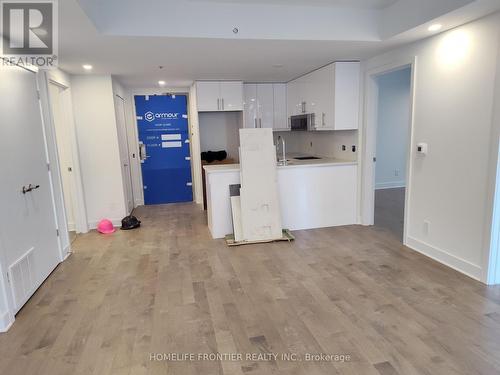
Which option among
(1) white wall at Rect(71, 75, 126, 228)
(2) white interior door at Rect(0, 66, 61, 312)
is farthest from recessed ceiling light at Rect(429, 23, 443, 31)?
(1) white wall at Rect(71, 75, 126, 228)

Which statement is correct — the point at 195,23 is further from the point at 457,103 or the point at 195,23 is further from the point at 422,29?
the point at 457,103

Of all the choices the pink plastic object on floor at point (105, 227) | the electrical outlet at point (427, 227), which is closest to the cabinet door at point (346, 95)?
the electrical outlet at point (427, 227)

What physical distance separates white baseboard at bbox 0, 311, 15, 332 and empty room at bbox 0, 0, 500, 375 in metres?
0.03

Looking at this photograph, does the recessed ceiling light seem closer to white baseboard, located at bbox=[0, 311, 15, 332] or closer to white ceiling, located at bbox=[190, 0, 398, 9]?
white ceiling, located at bbox=[190, 0, 398, 9]

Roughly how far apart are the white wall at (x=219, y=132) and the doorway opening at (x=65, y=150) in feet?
8.84

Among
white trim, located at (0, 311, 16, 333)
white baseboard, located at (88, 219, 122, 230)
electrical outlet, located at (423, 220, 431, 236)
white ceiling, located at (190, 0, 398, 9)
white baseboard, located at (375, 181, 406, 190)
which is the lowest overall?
white trim, located at (0, 311, 16, 333)

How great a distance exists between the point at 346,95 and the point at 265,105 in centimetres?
212

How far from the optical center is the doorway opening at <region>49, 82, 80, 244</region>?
180 inches

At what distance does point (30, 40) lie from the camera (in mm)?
2842

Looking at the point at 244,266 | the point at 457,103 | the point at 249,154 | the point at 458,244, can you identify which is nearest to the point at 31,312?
the point at 244,266

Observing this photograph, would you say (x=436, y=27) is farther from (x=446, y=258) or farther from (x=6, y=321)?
(x=6, y=321)

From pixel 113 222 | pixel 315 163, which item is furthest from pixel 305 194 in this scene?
pixel 113 222

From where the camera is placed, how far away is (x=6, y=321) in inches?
97.7

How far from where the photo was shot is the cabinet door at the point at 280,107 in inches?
251
